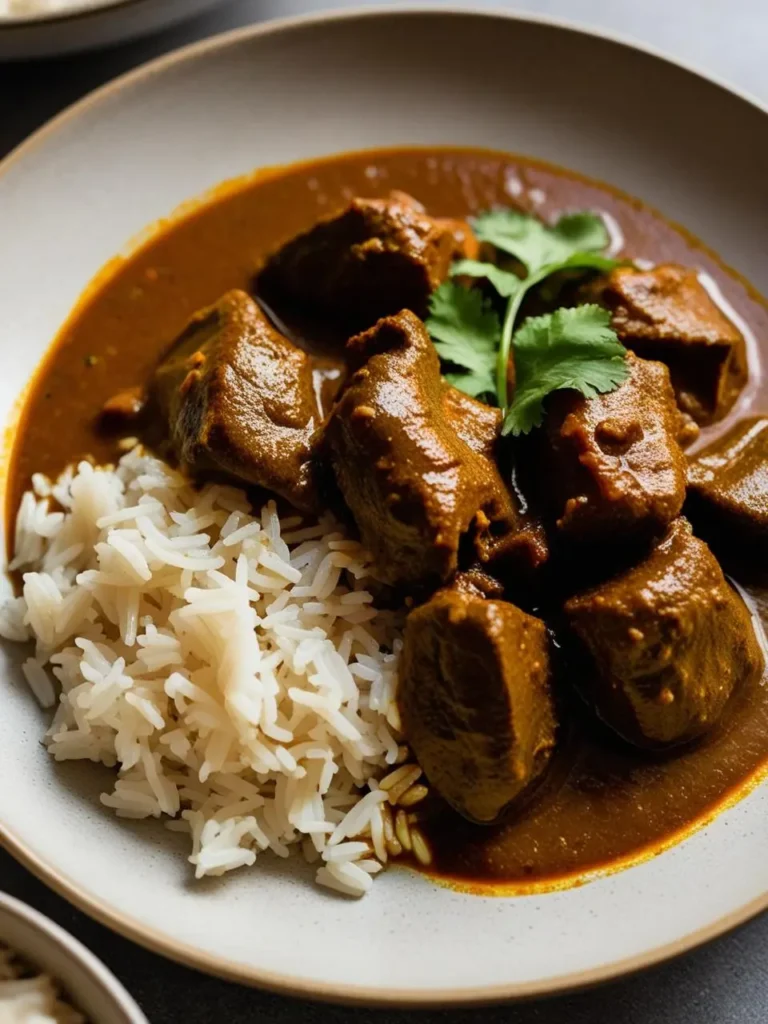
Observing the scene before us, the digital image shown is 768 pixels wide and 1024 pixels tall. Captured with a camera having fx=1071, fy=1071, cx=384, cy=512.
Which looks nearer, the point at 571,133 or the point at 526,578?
the point at 526,578

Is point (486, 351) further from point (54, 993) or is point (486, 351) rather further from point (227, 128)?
point (54, 993)

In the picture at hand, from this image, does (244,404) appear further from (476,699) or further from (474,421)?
(476,699)

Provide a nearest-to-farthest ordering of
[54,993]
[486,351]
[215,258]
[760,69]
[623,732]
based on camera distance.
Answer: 1. [54,993]
2. [623,732]
3. [486,351]
4. [215,258]
5. [760,69]

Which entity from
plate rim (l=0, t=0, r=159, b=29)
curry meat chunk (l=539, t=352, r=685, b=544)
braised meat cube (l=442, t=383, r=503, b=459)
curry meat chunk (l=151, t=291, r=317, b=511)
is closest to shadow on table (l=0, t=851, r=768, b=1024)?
curry meat chunk (l=539, t=352, r=685, b=544)

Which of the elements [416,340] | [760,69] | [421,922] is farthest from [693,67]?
[421,922]

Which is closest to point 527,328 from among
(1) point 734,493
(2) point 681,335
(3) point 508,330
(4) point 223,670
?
(3) point 508,330

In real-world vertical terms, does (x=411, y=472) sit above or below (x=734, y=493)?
above

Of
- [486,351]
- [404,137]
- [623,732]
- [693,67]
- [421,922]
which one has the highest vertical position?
[693,67]
